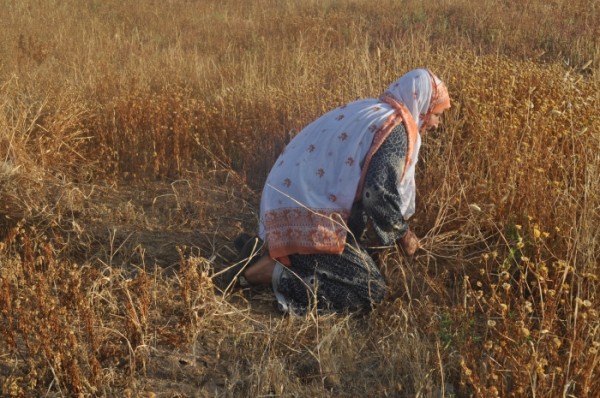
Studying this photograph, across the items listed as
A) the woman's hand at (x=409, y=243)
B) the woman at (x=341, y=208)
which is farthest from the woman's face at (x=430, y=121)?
the woman's hand at (x=409, y=243)

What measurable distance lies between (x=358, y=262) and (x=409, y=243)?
29cm

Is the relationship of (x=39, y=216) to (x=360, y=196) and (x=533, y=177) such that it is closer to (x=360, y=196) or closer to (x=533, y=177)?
(x=360, y=196)

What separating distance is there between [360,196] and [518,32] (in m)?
5.33

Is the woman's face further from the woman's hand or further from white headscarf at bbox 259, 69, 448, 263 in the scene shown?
the woman's hand

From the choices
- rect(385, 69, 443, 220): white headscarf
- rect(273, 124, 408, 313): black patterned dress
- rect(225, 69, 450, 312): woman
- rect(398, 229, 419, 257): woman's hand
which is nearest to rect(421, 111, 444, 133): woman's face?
rect(385, 69, 443, 220): white headscarf

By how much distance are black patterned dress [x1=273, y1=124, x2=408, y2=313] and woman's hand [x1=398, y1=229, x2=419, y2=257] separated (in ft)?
0.18

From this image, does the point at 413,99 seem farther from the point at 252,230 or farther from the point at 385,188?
the point at 252,230

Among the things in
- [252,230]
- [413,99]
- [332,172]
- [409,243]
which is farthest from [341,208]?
[252,230]

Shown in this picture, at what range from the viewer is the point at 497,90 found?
4.38 m

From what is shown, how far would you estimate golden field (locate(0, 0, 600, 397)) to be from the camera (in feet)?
8.76

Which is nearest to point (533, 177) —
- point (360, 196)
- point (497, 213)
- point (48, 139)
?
point (497, 213)

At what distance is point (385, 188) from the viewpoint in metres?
3.37

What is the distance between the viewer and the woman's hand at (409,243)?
3545mm

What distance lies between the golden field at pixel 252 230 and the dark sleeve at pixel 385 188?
269 mm
